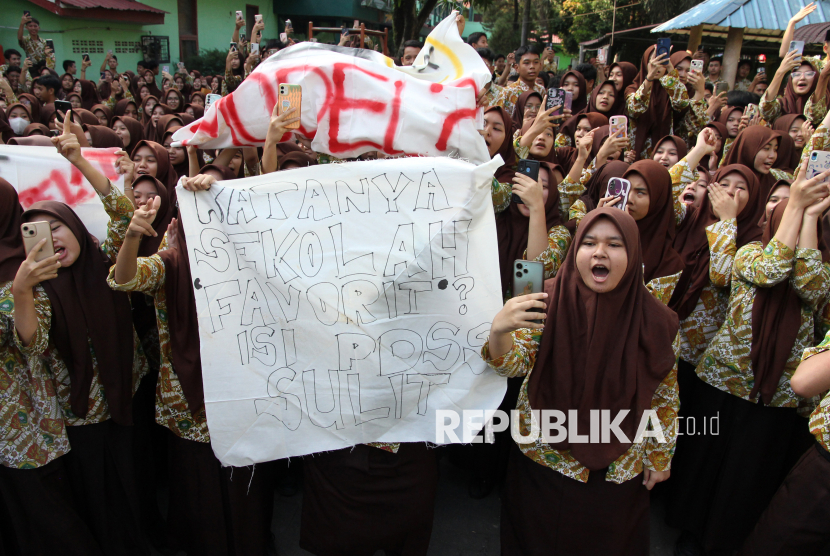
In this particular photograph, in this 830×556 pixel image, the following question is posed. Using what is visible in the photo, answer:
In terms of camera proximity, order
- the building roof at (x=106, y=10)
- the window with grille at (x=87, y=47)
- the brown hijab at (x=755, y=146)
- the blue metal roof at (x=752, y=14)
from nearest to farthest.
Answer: the brown hijab at (x=755, y=146) → the blue metal roof at (x=752, y=14) → the building roof at (x=106, y=10) → the window with grille at (x=87, y=47)

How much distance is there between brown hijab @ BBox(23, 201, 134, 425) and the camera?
2.29m

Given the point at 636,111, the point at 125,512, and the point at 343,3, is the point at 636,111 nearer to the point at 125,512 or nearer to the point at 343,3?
the point at 125,512

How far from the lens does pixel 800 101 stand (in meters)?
6.09

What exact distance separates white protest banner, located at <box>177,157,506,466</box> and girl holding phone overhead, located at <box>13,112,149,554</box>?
0.49 metres

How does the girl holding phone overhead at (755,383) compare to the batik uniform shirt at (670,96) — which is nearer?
the girl holding phone overhead at (755,383)

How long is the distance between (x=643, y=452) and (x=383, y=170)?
152 cm

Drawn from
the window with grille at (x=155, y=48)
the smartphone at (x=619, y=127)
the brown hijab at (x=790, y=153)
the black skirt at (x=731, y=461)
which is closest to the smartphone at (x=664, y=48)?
the brown hijab at (x=790, y=153)

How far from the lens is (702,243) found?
127 inches

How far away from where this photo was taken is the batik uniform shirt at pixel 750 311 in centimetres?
236

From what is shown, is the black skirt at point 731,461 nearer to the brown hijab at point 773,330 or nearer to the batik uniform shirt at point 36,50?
the brown hijab at point 773,330

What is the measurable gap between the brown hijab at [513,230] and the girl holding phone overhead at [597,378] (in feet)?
2.53

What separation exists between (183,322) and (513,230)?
5.68 ft

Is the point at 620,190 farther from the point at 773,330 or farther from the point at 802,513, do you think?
the point at 802,513

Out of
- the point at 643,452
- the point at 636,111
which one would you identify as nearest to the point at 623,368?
the point at 643,452
